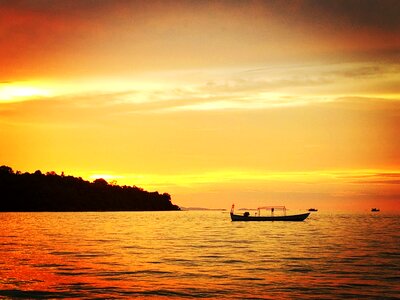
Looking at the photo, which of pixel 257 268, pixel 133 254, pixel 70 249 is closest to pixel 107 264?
pixel 133 254

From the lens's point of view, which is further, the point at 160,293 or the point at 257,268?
the point at 257,268

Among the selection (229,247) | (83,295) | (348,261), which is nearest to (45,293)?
(83,295)

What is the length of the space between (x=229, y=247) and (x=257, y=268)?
25.8 m

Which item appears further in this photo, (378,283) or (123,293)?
(378,283)

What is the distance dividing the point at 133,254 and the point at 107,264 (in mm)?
10757

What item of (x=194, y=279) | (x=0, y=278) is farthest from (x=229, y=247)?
(x=0, y=278)

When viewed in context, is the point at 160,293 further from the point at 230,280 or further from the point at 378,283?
the point at 378,283

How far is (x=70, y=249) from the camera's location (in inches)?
2852

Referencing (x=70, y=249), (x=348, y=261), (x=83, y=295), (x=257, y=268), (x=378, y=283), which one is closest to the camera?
(x=83, y=295)

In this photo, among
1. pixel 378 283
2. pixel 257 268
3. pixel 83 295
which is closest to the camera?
pixel 83 295

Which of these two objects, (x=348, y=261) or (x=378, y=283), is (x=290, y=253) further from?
(x=378, y=283)

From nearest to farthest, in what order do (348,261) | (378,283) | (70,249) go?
(378,283) → (348,261) → (70,249)

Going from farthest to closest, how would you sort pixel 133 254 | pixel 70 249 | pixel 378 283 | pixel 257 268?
pixel 70 249 → pixel 133 254 → pixel 257 268 → pixel 378 283

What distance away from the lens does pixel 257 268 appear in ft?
168
